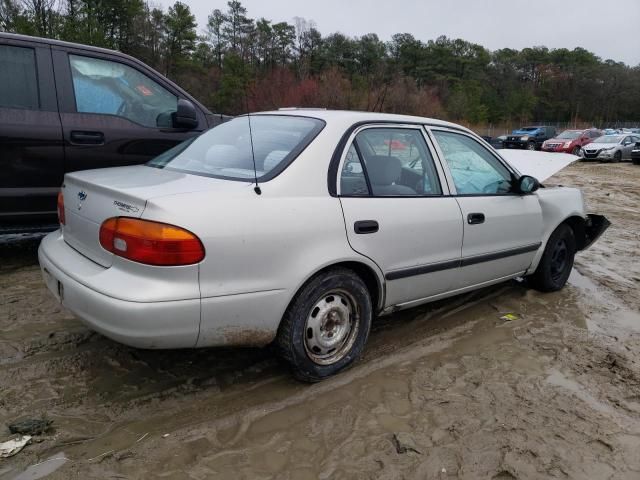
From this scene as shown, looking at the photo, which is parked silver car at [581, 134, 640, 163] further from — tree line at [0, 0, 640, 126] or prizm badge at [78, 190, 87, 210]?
prizm badge at [78, 190, 87, 210]

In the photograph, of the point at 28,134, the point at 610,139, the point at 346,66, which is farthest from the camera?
the point at 346,66

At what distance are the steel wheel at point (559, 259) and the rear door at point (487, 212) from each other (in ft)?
1.52

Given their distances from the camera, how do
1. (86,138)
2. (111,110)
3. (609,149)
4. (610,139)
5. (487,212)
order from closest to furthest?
(487,212)
(86,138)
(111,110)
(609,149)
(610,139)

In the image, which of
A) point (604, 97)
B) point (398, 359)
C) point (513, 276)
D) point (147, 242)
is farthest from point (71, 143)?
point (604, 97)

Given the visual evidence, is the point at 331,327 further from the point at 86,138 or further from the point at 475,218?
the point at 86,138

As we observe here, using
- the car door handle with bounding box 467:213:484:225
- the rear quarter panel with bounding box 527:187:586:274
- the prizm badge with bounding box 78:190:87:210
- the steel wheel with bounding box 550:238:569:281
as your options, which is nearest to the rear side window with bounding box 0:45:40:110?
the prizm badge with bounding box 78:190:87:210

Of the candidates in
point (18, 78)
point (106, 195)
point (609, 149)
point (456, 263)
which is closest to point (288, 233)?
point (106, 195)

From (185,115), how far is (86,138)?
2.83 feet

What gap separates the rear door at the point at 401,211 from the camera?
9.43 feet

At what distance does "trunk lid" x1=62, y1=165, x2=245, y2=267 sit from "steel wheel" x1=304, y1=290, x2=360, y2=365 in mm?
804

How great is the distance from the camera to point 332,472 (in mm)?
2191

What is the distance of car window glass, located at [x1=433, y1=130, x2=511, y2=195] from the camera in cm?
354

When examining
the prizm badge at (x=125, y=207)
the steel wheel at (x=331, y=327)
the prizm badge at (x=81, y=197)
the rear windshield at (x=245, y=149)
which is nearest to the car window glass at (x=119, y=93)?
the rear windshield at (x=245, y=149)

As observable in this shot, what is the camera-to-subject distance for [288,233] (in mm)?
2500
